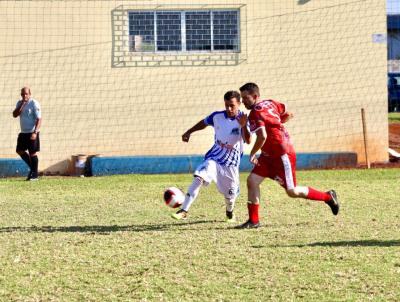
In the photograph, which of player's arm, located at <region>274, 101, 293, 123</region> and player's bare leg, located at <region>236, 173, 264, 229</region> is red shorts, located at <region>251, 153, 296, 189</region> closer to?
player's bare leg, located at <region>236, 173, 264, 229</region>

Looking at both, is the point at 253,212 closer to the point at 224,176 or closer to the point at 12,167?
the point at 224,176

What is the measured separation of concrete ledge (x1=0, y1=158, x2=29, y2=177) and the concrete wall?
0.49m

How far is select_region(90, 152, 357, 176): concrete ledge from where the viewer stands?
17938 mm

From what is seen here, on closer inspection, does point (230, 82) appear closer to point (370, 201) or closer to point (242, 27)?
point (242, 27)

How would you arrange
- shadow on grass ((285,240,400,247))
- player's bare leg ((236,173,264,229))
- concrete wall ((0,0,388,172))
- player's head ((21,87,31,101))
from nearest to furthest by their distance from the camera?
shadow on grass ((285,240,400,247)) → player's bare leg ((236,173,264,229)) → player's head ((21,87,31,101)) → concrete wall ((0,0,388,172))

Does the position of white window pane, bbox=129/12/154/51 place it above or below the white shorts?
above

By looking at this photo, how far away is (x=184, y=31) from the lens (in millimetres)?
18797

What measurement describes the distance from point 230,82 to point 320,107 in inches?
79.9

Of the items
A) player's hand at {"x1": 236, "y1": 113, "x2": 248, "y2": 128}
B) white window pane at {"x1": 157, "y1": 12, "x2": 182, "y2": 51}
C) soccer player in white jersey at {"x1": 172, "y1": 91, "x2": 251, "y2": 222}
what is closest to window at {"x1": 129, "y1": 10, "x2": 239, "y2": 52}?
white window pane at {"x1": 157, "y1": 12, "x2": 182, "y2": 51}

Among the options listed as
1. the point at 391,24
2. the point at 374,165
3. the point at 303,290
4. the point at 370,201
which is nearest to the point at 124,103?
the point at 374,165

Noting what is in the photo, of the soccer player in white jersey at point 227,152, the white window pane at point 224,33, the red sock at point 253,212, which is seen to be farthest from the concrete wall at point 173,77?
the red sock at point 253,212

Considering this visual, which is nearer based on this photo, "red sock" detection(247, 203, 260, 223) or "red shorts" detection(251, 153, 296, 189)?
"red shorts" detection(251, 153, 296, 189)

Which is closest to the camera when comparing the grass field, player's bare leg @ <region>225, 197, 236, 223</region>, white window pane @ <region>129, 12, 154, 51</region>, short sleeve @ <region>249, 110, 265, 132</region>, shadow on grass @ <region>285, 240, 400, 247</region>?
the grass field

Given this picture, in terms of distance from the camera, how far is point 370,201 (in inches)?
492
